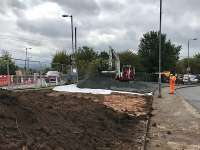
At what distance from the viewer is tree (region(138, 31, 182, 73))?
8344 centimetres

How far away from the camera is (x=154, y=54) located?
83312 millimetres

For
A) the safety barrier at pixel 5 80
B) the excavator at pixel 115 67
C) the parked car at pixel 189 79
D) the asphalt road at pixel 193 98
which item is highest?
the excavator at pixel 115 67

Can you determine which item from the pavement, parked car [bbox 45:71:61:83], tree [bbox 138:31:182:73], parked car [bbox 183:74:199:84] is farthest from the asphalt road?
tree [bbox 138:31:182:73]

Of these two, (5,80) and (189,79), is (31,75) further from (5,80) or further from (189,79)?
(189,79)

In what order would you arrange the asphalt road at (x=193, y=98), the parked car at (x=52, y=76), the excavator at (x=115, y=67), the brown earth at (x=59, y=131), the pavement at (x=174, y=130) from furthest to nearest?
the excavator at (x=115, y=67) → the parked car at (x=52, y=76) → the asphalt road at (x=193, y=98) → the pavement at (x=174, y=130) → the brown earth at (x=59, y=131)

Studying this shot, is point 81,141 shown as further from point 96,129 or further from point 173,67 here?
point 173,67

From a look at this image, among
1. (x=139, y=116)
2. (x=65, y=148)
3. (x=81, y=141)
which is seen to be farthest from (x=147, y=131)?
(x=65, y=148)

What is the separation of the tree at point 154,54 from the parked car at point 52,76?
40.3 m

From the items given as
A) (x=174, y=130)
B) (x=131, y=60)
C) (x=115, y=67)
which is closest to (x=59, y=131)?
(x=174, y=130)

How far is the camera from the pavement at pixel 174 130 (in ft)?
39.3

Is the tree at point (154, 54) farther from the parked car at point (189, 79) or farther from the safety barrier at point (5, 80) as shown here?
the safety barrier at point (5, 80)

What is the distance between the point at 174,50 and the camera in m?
86.0

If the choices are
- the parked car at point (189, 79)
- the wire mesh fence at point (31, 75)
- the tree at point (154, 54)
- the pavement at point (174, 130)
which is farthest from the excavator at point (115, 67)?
the tree at point (154, 54)

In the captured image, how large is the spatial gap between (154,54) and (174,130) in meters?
69.2
